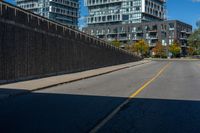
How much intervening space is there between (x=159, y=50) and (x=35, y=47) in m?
125

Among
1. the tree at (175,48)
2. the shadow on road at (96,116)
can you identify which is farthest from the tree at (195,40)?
the shadow on road at (96,116)

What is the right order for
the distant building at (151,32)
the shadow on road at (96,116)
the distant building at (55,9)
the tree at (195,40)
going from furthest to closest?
the distant building at (55,9) < the distant building at (151,32) < the tree at (195,40) < the shadow on road at (96,116)

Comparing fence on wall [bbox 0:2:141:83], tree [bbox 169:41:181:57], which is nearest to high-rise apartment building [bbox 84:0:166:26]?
tree [bbox 169:41:181:57]

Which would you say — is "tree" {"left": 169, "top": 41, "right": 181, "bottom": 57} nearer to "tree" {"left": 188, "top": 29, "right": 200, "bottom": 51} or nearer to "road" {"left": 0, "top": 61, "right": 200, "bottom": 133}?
"tree" {"left": 188, "top": 29, "right": 200, "bottom": 51}

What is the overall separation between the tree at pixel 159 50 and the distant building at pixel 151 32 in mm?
6217

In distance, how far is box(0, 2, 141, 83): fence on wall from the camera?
20828 mm

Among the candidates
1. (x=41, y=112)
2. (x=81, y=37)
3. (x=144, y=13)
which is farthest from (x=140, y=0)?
(x=41, y=112)

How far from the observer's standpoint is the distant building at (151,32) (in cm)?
15296

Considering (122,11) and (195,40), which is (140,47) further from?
(122,11)

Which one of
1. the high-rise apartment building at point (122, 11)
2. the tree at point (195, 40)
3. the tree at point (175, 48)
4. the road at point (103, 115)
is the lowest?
the road at point (103, 115)

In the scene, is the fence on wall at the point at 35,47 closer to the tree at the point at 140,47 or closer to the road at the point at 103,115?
the road at the point at 103,115

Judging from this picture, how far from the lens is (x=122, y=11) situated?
601 ft

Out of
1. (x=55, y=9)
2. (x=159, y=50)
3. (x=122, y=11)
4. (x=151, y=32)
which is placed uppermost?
(x=55, y=9)

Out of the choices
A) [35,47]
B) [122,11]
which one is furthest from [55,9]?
[35,47]
